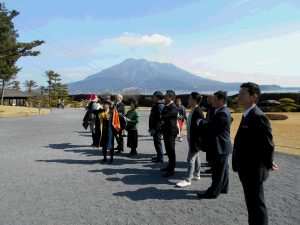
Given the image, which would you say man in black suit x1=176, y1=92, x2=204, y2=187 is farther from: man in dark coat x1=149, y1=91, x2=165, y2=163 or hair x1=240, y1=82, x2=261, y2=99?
hair x1=240, y1=82, x2=261, y2=99

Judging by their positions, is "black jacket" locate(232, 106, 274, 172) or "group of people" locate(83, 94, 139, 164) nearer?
"black jacket" locate(232, 106, 274, 172)

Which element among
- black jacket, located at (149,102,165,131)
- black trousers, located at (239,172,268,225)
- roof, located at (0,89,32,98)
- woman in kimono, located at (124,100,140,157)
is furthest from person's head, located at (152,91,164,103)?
roof, located at (0,89,32,98)

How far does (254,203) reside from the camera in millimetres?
4398

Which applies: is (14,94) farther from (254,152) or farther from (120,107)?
(254,152)

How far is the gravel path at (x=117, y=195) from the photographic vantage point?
206 inches

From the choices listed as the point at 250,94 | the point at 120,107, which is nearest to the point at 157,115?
the point at 120,107

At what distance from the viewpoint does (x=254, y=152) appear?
4422 millimetres

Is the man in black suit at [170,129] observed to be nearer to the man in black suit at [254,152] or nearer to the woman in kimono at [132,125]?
the woman in kimono at [132,125]

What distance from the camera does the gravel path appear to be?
5.24 meters

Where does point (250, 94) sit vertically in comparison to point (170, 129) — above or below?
above

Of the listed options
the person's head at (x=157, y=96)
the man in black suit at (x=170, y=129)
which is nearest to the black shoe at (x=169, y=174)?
the man in black suit at (x=170, y=129)

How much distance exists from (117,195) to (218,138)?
7.15 feet

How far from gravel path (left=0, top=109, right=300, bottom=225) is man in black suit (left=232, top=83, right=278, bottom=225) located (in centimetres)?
79

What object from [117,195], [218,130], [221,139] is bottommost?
[117,195]
